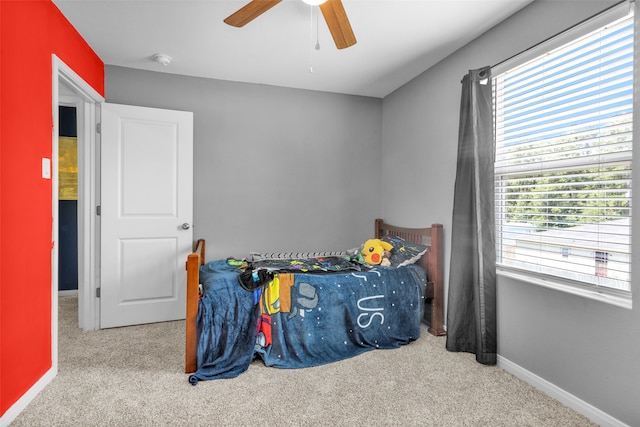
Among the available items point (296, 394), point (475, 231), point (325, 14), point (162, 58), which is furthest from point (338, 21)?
point (296, 394)

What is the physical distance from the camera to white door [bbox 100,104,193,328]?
2.95m

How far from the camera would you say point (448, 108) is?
2.84 metres

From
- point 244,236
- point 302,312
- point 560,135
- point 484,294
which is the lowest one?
point 302,312

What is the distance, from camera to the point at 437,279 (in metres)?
2.90

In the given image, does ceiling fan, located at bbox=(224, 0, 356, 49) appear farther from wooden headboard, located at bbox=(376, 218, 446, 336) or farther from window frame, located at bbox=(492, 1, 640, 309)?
wooden headboard, located at bbox=(376, 218, 446, 336)

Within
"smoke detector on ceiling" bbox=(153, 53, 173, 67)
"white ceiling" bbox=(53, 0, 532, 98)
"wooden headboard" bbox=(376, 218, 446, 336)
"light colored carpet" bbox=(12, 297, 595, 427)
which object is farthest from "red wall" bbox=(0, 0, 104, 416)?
"wooden headboard" bbox=(376, 218, 446, 336)

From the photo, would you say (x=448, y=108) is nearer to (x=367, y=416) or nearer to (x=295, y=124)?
(x=295, y=124)

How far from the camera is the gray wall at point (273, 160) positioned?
332 cm

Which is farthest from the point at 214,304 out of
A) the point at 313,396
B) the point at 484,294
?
the point at 484,294

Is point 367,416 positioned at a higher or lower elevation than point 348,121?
lower

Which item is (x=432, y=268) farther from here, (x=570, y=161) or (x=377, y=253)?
(x=570, y=161)

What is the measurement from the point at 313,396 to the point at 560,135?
80.6 inches

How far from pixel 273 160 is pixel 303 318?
1.77 meters

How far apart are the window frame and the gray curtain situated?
137 millimetres
